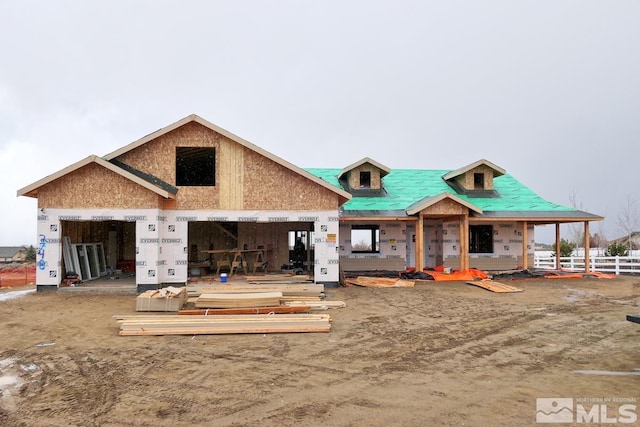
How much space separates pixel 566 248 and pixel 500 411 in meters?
36.1

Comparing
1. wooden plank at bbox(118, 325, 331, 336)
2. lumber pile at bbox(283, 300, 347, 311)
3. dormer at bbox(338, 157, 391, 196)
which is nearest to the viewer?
wooden plank at bbox(118, 325, 331, 336)

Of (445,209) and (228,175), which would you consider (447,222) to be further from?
(228,175)

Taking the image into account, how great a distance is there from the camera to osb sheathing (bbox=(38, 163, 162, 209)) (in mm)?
14609

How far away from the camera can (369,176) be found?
22.2 m

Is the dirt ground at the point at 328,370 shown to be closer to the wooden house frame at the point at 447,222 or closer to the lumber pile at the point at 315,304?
the lumber pile at the point at 315,304

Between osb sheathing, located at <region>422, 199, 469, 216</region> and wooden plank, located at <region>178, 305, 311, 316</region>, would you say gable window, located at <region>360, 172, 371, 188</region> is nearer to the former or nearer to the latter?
osb sheathing, located at <region>422, 199, 469, 216</region>

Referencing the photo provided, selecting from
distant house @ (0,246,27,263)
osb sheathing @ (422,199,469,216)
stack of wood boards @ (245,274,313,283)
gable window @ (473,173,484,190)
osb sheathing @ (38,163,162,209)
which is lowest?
distant house @ (0,246,27,263)

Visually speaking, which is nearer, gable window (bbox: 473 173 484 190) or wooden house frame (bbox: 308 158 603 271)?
wooden house frame (bbox: 308 158 603 271)

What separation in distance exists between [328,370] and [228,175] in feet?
35.0

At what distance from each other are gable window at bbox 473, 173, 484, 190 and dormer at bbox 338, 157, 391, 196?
4825 millimetres

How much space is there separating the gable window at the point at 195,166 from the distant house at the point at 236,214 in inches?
Result: 2.8

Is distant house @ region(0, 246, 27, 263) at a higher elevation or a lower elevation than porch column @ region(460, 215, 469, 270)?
lower

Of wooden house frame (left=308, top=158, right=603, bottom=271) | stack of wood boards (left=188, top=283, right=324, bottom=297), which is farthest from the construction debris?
wooden house frame (left=308, top=158, right=603, bottom=271)

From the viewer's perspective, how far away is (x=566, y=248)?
117 feet
